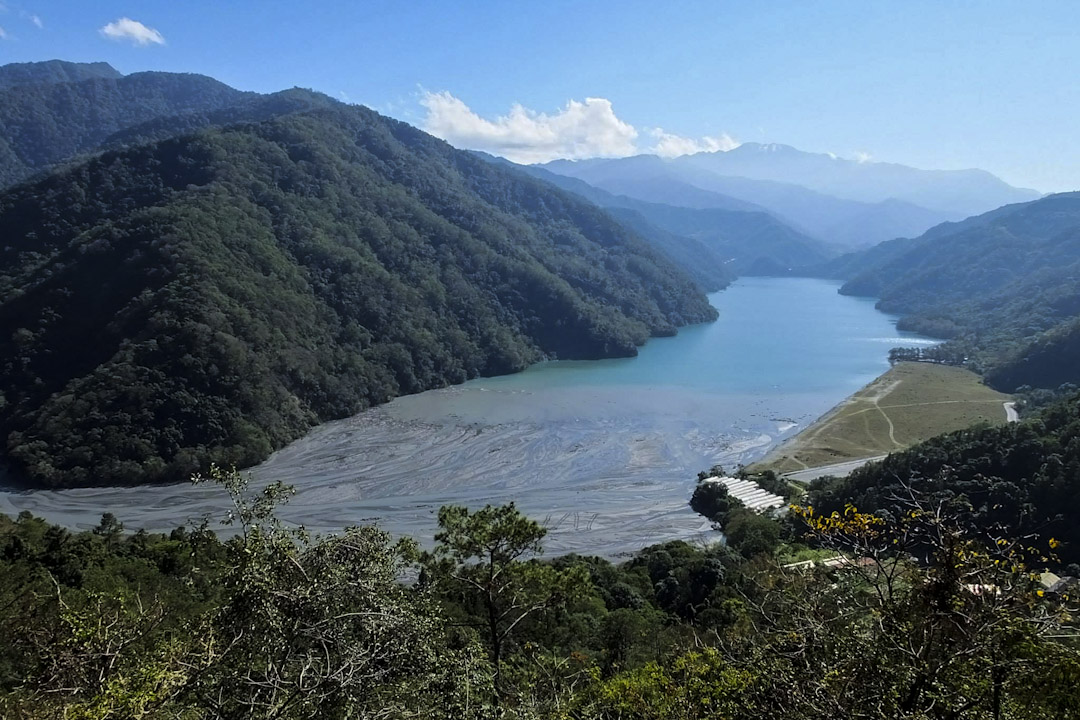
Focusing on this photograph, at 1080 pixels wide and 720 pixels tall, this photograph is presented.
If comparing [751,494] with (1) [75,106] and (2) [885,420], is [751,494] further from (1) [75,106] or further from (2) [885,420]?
(1) [75,106]

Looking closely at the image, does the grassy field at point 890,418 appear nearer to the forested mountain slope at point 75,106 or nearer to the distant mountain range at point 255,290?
the distant mountain range at point 255,290

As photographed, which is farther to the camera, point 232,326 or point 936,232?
point 936,232

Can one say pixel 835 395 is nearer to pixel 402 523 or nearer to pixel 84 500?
pixel 402 523

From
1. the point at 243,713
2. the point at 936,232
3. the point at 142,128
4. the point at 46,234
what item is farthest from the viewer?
the point at 936,232

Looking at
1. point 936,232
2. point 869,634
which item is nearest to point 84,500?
point 869,634

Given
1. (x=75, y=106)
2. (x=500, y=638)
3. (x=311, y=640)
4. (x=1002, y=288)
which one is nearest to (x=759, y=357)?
(x=1002, y=288)

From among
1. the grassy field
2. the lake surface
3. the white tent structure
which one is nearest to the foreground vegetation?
the lake surface
